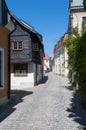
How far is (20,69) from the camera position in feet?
103

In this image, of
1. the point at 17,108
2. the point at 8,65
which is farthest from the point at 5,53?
the point at 17,108

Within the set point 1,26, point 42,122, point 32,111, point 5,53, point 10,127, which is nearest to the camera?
point 10,127

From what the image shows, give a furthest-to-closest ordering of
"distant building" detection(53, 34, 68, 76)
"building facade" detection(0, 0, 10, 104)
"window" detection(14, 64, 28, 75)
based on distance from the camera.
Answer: "distant building" detection(53, 34, 68, 76) < "window" detection(14, 64, 28, 75) < "building facade" detection(0, 0, 10, 104)

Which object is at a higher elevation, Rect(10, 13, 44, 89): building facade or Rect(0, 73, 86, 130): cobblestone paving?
Rect(10, 13, 44, 89): building facade

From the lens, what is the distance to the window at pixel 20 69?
103 feet

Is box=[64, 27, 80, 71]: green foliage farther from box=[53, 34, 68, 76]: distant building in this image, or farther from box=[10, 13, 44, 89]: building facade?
box=[53, 34, 68, 76]: distant building

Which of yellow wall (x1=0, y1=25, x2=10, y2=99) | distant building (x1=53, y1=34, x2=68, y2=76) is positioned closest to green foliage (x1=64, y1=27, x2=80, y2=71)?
yellow wall (x1=0, y1=25, x2=10, y2=99)

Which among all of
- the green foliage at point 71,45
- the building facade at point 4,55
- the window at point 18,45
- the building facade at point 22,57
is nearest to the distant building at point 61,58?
the building facade at point 22,57

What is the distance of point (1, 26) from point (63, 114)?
6086 mm

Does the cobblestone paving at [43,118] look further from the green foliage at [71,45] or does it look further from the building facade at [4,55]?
the green foliage at [71,45]

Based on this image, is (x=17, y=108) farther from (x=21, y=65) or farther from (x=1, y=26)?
(x=21, y=65)

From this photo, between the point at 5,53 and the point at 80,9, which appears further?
the point at 80,9

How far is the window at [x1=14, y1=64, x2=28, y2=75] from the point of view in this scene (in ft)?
103

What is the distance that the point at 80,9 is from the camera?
28.5 metres
